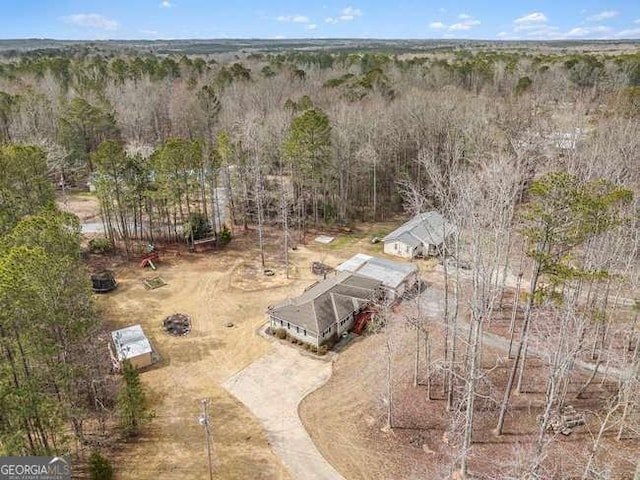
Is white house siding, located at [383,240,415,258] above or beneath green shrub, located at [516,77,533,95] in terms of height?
beneath

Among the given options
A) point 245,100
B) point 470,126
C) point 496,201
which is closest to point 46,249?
point 496,201

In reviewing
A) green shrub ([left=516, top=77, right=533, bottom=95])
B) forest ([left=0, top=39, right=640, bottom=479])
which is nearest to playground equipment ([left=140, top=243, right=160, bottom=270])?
forest ([left=0, top=39, right=640, bottom=479])

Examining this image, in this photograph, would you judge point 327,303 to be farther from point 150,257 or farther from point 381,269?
point 150,257

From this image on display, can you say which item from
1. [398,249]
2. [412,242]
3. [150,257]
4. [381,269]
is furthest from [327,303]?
[150,257]

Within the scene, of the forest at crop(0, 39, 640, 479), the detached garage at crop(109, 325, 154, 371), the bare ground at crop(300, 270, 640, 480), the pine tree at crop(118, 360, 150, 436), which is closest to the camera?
the forest at crop(0, 39, 640, 479)

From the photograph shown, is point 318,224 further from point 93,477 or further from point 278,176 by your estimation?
point 93,477

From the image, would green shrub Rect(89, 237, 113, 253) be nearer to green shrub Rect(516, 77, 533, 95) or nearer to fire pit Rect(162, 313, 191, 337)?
fire pit Rect(162, 313, 191, 337)

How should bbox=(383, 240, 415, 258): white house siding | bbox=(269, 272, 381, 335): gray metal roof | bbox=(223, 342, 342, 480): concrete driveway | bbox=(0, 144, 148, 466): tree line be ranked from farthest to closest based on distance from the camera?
bbox=(383, 240, 415, 258): white house siding < bbox=(269, 272, 381, 335): gray metal roof < bbox=(223, 342, 342, 480): concrete driveway < bbox=(0, 144, 148, 466): tree line
